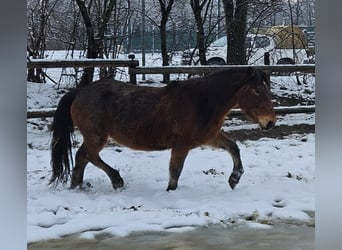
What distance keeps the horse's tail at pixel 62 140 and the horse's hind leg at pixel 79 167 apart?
2 centimetres

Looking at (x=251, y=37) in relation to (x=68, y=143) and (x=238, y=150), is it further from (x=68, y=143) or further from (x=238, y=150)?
(x=68, y=143)

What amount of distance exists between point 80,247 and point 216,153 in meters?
0.46

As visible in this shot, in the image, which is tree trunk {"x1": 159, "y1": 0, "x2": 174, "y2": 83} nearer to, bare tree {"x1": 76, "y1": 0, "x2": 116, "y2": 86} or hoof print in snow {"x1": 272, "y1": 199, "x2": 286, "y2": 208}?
bare tree {"x1": 76, "y1": 0, "x2": 116, "y2": 86}

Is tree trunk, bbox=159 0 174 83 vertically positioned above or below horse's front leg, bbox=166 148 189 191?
above

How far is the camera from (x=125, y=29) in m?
1.34

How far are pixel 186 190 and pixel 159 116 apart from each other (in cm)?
24

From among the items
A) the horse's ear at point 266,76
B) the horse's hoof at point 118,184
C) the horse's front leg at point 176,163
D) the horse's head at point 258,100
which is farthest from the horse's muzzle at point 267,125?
the horse's hoof at point 118,184

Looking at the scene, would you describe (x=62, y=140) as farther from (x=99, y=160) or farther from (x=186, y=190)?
(x=186, y=190)

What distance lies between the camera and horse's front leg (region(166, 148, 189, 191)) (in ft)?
4.57

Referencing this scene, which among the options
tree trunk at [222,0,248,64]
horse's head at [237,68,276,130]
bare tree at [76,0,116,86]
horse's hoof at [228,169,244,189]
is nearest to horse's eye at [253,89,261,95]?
horse's head at [237,68,276,130]

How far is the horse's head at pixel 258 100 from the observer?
4.61 feet

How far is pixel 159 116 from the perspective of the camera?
1461 millimetres

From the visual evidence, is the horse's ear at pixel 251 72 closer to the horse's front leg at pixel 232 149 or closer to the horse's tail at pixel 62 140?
the horse's front leg at pixel 232 149
